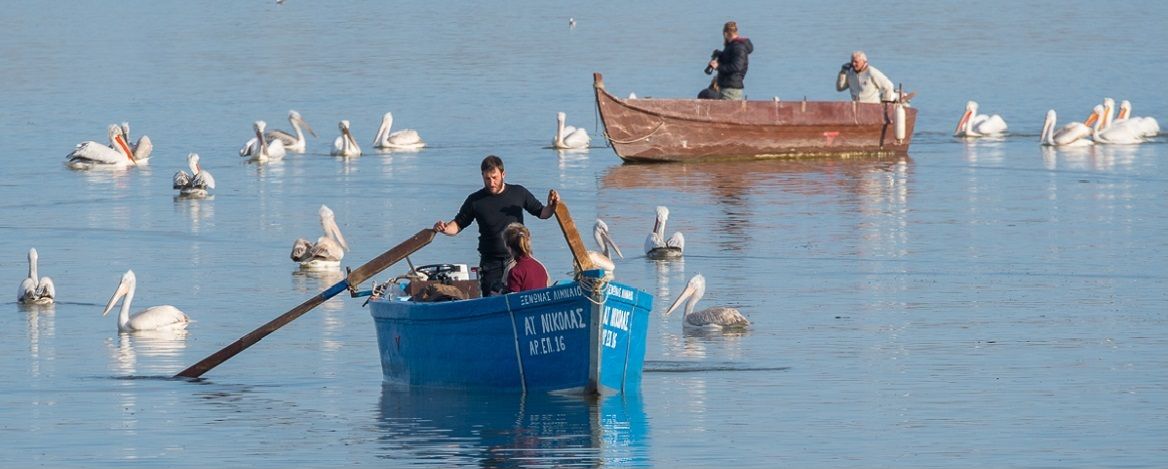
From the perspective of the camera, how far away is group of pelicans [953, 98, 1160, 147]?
37.2m

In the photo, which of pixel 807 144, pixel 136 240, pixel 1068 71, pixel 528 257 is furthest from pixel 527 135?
pixel 528 257

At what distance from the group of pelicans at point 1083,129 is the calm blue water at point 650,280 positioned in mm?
553

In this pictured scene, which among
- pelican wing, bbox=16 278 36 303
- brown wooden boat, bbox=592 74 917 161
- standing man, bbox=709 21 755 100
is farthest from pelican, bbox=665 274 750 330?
brown wooden boat, bbox=592 74 917 161

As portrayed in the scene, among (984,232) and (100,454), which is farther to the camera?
(984,232)

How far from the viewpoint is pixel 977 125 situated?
39094mm

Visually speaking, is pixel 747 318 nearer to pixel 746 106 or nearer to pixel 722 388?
pixel 722 388

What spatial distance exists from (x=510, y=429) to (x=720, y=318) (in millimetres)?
4219

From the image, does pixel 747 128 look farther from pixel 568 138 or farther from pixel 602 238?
pixel 602 238

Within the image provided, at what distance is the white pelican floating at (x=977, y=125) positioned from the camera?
3903 centimetres

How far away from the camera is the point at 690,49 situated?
65000mm

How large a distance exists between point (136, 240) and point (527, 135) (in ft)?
51.6

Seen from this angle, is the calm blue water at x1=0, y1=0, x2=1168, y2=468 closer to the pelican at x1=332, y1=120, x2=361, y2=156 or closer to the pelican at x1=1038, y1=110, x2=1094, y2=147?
the pelican at x1=332, y1=120, x2=361, y2=156

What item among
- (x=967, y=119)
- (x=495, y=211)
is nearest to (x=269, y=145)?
(x=967, y=119)

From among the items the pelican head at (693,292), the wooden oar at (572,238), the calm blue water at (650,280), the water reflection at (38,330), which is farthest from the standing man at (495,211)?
the water reflection at (38,330)
